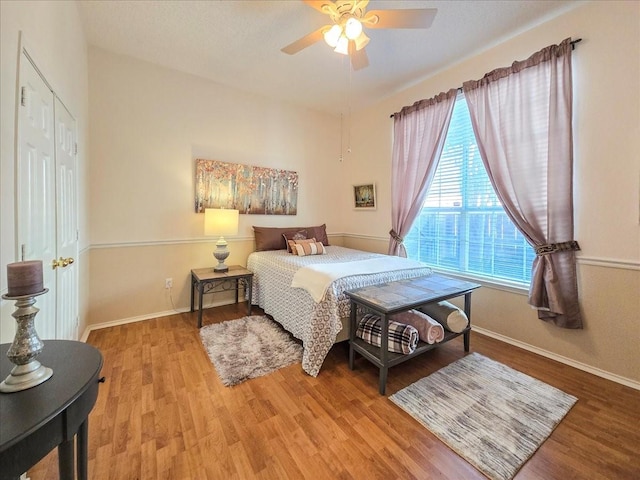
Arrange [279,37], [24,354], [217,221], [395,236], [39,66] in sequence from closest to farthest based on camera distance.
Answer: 1. [24,354]
2. [39,66]
3. [279,37]
4. [217,221]
5. [395,236]

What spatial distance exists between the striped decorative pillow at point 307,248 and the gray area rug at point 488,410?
184 cm

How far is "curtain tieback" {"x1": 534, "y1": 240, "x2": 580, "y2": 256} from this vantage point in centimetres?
216

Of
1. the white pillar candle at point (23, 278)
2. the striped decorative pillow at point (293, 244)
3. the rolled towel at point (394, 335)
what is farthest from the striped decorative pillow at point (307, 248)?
the white pillar candle at point (23, 278)

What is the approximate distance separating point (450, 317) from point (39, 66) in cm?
311

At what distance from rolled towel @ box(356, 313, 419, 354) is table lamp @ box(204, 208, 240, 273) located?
1.92 metres

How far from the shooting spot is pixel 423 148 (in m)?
3.19

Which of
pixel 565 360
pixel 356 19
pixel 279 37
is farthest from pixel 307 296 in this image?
pixel 279 37

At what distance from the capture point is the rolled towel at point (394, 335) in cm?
192

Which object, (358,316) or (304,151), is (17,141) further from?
(304,151)

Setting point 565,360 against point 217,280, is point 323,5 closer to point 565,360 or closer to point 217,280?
point 217,280

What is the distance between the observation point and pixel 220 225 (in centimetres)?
312

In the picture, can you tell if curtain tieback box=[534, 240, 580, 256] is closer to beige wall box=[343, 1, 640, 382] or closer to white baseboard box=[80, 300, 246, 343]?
beige wall box=[343, 1, 640, 382]

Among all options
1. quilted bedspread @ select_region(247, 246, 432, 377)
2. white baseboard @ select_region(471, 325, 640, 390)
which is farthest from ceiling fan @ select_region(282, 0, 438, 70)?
white baseboard @ select_region(471, 325, 640, 390)

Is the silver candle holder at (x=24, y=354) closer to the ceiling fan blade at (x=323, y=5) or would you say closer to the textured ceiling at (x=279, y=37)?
the ceiling fan blade at (x=323, y=5)
